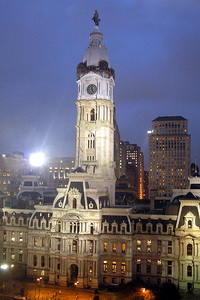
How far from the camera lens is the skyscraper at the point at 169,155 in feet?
633

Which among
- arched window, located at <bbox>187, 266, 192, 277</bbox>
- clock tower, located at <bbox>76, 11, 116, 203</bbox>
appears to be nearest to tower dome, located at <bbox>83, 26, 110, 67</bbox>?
clock tower, located at <bbox>76, 11, 116, 203</bbox>

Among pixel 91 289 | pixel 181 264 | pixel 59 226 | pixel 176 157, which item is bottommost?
pixel 91 289

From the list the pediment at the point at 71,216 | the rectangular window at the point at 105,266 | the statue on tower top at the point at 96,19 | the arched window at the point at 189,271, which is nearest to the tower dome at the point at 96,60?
the statue on tower top at the point at 96,19

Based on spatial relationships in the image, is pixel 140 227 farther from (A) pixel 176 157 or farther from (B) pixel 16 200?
(A) pixel 176 157

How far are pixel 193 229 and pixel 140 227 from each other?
11162 millimetres

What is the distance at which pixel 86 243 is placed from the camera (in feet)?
276

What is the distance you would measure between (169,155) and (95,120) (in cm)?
9415

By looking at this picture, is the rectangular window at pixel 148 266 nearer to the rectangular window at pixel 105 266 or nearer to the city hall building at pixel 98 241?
the city hall building at pixel 98 241

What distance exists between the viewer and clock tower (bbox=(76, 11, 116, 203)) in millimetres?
106625

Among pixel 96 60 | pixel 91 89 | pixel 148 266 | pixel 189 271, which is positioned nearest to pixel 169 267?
pixel 189 271

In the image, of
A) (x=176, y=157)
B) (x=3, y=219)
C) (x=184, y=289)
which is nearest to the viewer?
(x=184, y=289)

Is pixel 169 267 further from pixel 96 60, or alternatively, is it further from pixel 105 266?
pixel 96 60

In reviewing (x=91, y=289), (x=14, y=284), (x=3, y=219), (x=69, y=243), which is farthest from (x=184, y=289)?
(x=3, y=219)

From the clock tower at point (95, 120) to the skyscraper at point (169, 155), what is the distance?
8810 cm
